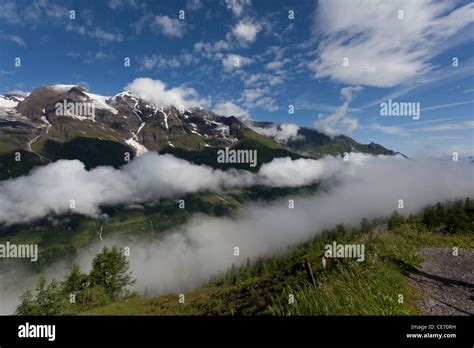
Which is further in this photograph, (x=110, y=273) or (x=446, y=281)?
(x=110, y=273)

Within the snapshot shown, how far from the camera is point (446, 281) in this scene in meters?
10.7

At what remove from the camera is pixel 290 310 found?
6945mm

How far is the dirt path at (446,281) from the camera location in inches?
324

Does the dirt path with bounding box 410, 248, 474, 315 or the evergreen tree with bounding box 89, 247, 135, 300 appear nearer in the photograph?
the dirt path with bounding box 410, 248, 474, 315

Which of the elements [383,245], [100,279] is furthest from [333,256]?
[100,279]

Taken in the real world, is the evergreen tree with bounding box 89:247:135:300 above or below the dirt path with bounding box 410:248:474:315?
below

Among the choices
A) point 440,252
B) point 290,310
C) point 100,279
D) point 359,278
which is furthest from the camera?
point 100,279

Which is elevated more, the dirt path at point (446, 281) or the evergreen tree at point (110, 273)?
the dirt path at point (446, 281)

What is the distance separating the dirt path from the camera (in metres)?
8.22

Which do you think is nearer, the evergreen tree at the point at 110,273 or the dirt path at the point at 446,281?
the dirt path at the point at 446,281

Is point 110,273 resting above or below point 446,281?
below

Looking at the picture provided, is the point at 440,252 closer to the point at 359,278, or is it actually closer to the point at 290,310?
the point at 359,278
